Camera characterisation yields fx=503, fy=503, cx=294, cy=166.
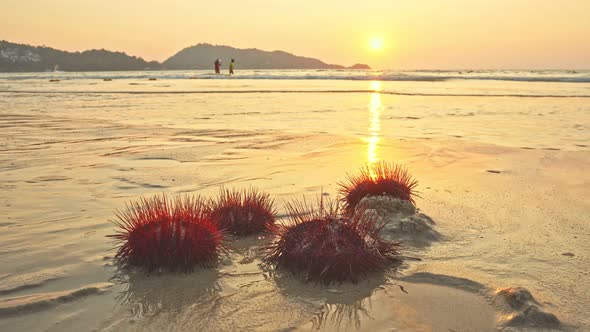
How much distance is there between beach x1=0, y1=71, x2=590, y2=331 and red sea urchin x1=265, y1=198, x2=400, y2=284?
10 cm

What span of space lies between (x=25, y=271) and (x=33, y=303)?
1.94 feet

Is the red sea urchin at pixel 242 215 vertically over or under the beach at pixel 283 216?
over

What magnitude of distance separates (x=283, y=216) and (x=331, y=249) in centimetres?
154

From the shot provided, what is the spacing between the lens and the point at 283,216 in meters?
4.89

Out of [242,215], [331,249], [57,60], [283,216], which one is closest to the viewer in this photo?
[331,249]

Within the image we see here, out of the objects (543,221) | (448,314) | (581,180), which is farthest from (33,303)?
(581,180)

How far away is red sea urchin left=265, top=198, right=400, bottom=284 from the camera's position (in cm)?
338

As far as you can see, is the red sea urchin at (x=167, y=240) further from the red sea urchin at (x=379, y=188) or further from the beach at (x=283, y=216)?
the red sea urchin at (x=379, y=188)

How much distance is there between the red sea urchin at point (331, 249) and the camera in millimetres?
3383

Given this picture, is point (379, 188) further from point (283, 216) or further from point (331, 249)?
point (331, 249)

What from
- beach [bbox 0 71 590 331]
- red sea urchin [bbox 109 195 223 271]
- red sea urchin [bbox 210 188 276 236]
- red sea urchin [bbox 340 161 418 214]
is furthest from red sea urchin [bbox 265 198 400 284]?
red sea urchin [bbox 340 161 418 214]

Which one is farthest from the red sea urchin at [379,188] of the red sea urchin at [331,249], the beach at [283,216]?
the red sea urchin at [331,249]

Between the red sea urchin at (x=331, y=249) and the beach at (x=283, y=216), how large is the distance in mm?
101

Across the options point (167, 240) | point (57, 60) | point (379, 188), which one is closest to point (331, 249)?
point (167, 240)
